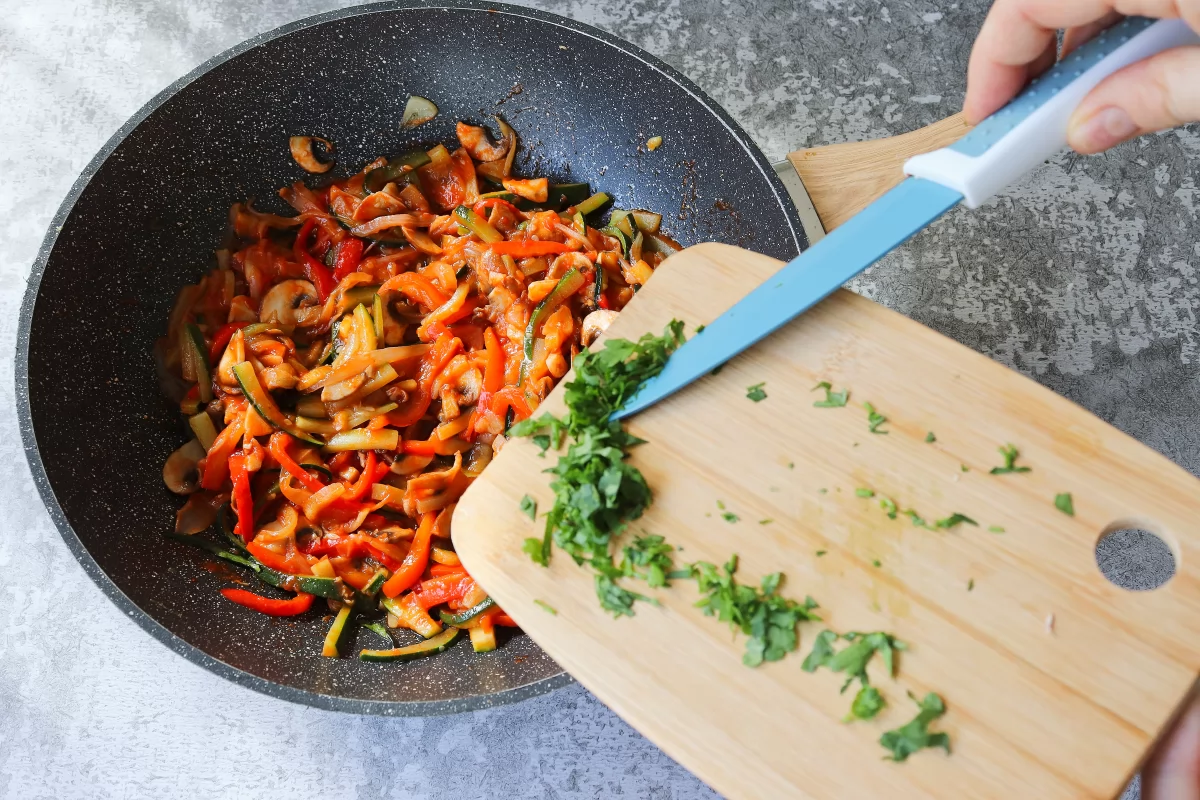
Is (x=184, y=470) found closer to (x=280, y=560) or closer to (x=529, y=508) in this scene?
(x=280, y=560)

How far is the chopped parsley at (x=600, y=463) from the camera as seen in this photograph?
1.36 m

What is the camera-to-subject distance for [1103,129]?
1261 millimetres

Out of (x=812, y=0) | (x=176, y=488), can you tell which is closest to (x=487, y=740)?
(x=176, y=488)

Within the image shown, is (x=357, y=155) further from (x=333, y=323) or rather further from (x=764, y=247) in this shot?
(x=764, y=247)

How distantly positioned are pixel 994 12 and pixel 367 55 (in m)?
1.46

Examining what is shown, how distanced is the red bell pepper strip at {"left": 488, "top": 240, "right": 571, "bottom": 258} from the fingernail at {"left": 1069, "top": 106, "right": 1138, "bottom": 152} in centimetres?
112

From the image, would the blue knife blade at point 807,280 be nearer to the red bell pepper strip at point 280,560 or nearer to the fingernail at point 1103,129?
the fingernail at point 1103,129

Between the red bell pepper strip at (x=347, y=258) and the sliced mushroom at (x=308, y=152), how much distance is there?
273mm

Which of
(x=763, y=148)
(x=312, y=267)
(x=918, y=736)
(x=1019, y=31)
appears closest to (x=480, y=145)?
(x=312, y=267)

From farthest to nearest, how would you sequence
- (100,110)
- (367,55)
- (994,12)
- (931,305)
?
(100,110), (931,305), (367,55), (994,12)

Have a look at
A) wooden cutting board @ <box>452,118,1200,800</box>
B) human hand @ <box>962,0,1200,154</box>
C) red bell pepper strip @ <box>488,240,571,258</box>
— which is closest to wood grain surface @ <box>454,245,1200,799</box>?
wooden cutting board @ <box>452,118,1200,800</box>

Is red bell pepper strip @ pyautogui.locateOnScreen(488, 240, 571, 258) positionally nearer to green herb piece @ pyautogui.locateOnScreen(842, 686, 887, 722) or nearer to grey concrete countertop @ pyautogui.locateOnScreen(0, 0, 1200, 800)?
grey concrete countertop @ pyautogui.locateOnScreen(0, 0, 1200, 800)

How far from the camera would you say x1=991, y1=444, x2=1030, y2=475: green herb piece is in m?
1.35

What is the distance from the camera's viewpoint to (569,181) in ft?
7.43
